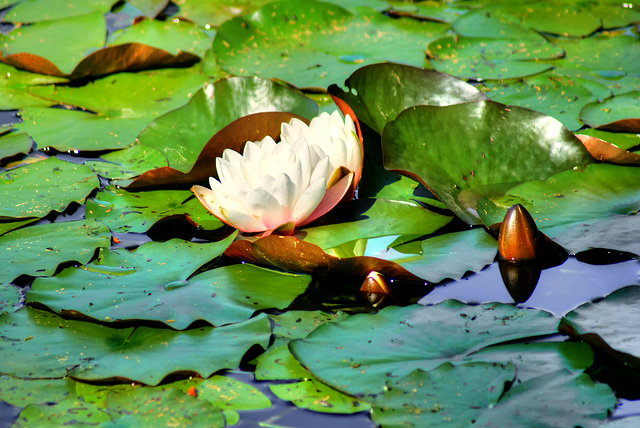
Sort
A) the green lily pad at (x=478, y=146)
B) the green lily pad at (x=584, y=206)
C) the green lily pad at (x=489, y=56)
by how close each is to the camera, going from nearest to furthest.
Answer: the green lily pad at (x=584, y=206) → the green lily pad at (x=478, y=146) → the green lily pad at (x=489, y=56)

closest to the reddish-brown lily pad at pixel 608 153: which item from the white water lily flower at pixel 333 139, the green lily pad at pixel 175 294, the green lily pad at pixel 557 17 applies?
the white water lily flower at pixel 333 139

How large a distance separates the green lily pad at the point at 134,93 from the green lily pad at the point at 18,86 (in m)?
0.05

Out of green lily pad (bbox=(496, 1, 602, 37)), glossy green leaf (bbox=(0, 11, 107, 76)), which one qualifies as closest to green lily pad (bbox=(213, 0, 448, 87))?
green lily pad (bbox=(496, 1, 602, 37))

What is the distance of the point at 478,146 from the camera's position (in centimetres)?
207

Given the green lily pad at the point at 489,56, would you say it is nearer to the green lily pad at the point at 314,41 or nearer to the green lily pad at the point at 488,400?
the green lily pad at the point at 314,41

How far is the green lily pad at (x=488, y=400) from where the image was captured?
122cm

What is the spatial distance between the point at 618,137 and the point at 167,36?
2550 mm

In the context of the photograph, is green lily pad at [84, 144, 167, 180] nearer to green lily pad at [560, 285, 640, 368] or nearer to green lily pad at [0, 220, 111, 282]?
green lily pad at [0, 220, 111, 282]

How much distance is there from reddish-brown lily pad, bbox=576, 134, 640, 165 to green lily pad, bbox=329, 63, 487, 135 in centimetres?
41

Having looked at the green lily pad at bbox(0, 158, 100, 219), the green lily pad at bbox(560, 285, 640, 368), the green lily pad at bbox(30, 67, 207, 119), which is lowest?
the green lily pad at bbox(560, 285, 640, 368)

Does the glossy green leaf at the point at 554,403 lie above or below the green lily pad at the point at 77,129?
below

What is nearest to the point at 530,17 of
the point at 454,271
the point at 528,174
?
the point at 528,174

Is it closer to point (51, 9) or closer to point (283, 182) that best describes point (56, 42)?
point (51, 9)

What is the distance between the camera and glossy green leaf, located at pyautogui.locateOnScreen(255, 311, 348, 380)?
1400 mm
